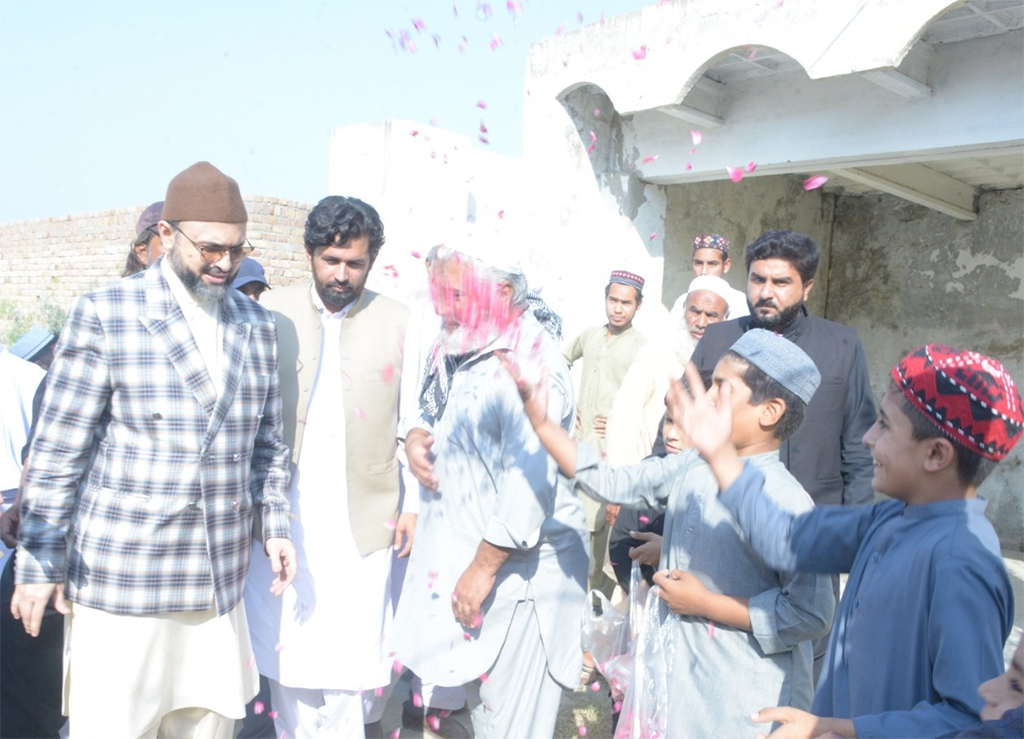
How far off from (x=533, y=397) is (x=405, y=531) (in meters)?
1.19

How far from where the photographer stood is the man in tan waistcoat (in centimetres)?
315

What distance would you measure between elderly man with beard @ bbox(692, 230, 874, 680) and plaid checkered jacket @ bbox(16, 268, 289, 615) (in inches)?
65.8

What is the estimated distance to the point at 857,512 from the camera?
6.34 feet

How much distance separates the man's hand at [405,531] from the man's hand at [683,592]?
47.9 inches

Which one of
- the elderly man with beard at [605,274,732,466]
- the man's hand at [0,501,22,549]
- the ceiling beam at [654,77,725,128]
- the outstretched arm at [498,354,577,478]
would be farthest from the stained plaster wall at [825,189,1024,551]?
the man's hand at [0,501,22,549]

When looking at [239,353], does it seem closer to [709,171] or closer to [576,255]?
[576,255]

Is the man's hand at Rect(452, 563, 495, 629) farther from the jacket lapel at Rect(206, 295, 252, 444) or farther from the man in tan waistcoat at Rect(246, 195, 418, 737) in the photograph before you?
the jacket lapel at Rect(206, 295, 252, 444)

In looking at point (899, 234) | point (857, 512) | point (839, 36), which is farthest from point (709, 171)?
point (857, 512)

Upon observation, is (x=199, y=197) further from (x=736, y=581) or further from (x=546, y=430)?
(x=736, y=581)

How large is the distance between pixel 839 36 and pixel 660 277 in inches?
91.9

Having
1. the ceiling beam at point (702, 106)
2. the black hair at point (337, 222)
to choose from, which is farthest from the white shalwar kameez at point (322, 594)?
the ceiling beam at point (702, 106)

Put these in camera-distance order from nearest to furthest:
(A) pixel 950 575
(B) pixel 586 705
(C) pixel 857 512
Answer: (A) pixel 950 575
(C) pixel 857 512
(B) pixel 586 705

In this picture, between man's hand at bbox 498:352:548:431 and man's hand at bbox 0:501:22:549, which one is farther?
man's hand at bbox 0:501:22:549

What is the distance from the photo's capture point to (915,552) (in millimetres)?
1687
